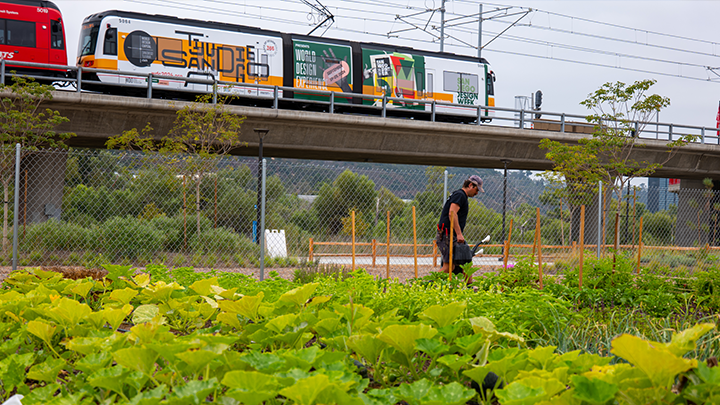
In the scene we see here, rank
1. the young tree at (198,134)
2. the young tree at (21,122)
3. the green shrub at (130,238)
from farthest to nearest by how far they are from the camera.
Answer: the young tree at (198,134) → the young tree at (21,122) → the green shrub at (130,238)

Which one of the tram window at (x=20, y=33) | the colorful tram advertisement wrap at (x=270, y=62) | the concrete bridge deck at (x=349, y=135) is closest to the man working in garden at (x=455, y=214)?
the colorful tram advertisement wrap at (x=270, y=62)

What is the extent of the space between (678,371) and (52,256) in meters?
10.8

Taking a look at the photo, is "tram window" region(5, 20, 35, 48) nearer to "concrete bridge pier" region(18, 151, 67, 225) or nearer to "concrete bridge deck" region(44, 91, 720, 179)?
"concrete bridge deck" region(44, 91, 720, 179)

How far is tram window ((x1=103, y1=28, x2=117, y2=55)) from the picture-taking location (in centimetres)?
1446

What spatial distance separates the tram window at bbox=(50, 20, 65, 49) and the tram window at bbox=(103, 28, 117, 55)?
1628 mm

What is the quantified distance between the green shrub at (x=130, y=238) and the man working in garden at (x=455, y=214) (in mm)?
6430

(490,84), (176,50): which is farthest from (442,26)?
(176,50)

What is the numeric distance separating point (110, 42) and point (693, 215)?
28.6 meters

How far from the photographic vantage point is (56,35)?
48.7 feet

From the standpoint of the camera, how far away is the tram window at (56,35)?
14.8m

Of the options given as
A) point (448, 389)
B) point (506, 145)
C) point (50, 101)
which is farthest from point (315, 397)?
point (506, 145)

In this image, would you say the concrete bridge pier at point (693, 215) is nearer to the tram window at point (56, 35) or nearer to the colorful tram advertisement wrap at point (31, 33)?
the tram window at point (56, 35)

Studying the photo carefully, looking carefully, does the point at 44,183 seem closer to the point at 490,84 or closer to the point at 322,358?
the point at 322,358

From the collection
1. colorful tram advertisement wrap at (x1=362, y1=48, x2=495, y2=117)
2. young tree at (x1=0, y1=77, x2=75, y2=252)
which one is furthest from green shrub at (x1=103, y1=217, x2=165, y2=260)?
colorful tram advertisement wrap at (x1=362, y1=48, x2=495, y2=117)
